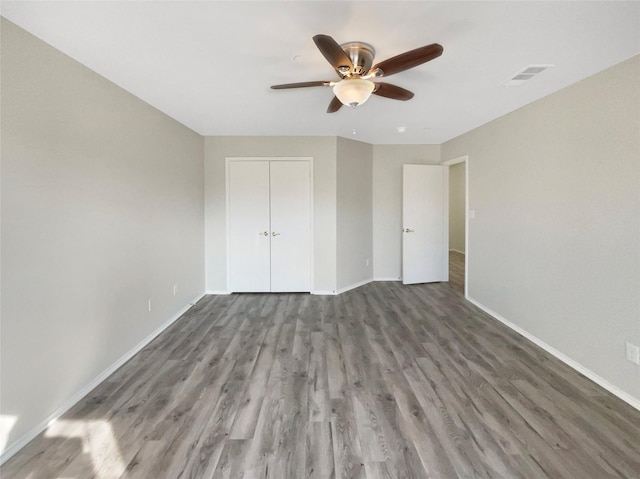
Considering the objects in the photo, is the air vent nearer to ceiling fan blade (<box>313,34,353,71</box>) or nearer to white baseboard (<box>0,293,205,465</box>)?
ceiling fan blade (<box>313,34,353,71</box>)

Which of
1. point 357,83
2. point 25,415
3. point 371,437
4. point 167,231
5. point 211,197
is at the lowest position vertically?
point 371,437

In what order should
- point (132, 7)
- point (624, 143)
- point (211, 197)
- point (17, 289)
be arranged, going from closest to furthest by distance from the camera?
point (132, 7), point (17, 289), point (624, 143), point (211, 197)

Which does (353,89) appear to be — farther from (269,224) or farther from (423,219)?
(423,219)

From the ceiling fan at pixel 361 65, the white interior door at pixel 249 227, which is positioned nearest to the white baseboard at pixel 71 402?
the white interior door at pixel 249 227

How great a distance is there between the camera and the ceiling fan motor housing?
1841 mm

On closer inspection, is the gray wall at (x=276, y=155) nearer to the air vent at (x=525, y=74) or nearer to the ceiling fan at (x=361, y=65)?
the ceiling fan at (x=361, y=65)

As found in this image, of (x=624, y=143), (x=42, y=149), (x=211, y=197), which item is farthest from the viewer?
(x=211, y=197)

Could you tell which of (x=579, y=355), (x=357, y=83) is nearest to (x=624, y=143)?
(x=579, y=355)

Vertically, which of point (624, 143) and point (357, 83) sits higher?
point (357, 83)

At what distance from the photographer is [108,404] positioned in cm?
200

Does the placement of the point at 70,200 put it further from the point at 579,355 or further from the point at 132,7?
the point at 579,355

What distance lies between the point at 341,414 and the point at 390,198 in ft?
12.6

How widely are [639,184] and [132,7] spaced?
3251 millimetres

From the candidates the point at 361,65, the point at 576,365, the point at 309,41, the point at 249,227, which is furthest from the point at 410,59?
the point at 249,227
